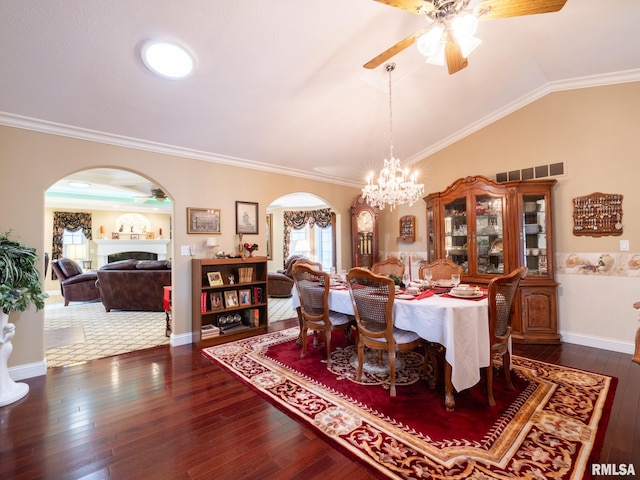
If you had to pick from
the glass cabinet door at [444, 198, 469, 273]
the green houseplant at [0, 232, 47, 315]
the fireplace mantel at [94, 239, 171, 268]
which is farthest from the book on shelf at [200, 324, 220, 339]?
the fireplace mantel at [94, 239, 171, 268]

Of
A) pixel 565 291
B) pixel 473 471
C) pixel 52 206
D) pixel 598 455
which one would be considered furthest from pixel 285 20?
pixel 52 206

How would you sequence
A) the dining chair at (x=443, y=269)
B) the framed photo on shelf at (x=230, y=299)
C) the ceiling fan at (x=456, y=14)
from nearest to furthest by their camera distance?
1. the ceiling fan at (x=456, y=14)
2. the dining chair at (x=443, y=269)
3. the framed photo on shelf at (x=230, y=299)

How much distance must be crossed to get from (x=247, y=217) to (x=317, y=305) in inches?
82.3

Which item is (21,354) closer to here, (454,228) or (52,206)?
(454,228)

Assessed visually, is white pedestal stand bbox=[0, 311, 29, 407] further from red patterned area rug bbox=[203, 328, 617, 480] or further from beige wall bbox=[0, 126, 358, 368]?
red patterned area rug bbox=[203, 328, 617, 480]

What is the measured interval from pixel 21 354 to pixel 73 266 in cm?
463

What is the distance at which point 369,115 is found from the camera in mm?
3803

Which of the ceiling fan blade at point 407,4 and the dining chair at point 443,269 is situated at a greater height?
the ceiling fan blade at point 407,4

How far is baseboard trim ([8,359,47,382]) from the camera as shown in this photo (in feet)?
8.96

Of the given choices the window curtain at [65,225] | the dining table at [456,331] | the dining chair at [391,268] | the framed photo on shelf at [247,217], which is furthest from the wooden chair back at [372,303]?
the window curtain at [65,225]

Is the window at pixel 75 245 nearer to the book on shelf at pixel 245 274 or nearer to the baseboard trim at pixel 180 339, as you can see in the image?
the baseboard trim at pixel 180 339

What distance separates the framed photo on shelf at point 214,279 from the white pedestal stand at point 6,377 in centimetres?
184

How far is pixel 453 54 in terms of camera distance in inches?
82.0

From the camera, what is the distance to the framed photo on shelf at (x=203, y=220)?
151 inches
